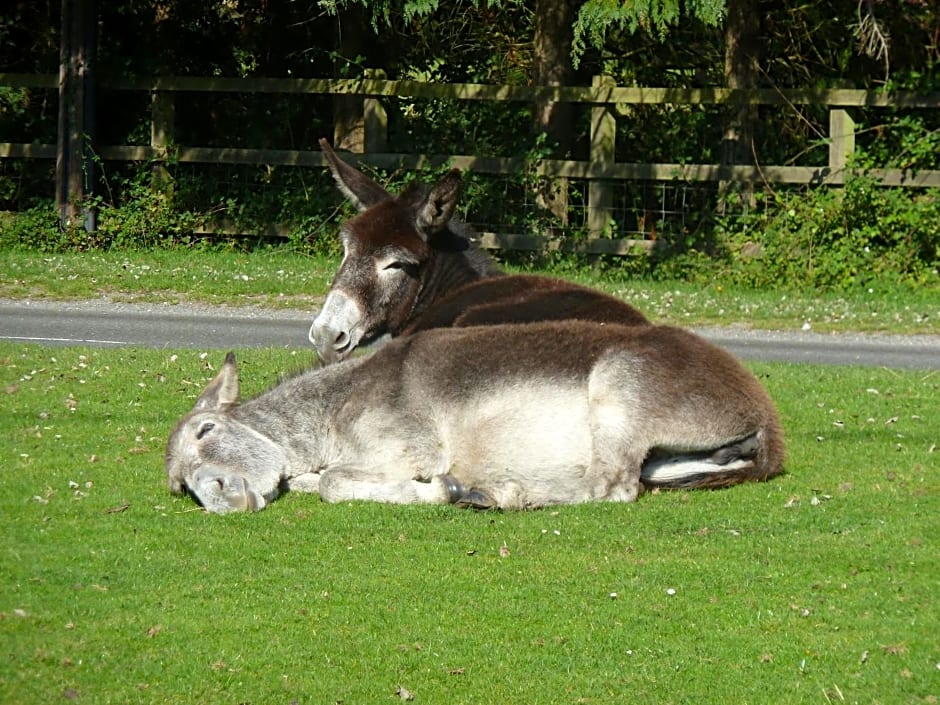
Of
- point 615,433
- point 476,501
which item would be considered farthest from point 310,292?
point 615,433

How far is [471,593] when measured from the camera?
20.5ft

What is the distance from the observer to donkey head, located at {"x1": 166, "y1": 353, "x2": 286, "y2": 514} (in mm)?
7590

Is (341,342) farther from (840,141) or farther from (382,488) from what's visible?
(840,141)

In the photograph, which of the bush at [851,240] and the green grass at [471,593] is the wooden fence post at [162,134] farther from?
the green grass at [471,593]

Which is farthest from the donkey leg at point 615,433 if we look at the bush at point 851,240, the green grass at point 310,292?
the bush at point 851,240

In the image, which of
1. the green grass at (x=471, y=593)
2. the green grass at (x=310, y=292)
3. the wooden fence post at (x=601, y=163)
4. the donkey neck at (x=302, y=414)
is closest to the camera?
the green grass at (x=471, y=593)

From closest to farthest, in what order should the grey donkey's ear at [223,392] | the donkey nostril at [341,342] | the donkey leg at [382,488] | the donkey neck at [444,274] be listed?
the donkey leg at [382,488] → the grey donkey's ear at [223,392] → the donkey nostril at [341,342] → the donkey neck at [444,274]

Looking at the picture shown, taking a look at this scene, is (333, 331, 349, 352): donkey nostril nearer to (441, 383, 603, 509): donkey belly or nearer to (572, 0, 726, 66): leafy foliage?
(441, 383, 603, 509): donkey belly

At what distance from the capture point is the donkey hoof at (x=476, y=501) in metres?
7.72

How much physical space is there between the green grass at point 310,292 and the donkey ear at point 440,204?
667 centimetres

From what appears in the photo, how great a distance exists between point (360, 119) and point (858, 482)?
1494 centimetres

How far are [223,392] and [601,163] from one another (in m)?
12.5

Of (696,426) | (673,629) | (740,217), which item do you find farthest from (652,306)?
(673,629)

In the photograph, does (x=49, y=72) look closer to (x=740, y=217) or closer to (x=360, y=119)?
(x=360, y=119)
